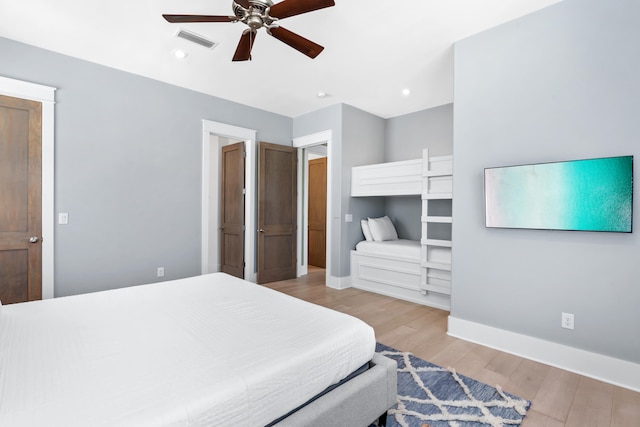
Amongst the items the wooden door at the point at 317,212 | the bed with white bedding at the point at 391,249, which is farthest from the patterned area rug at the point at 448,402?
the wooden door at the point at 317,212

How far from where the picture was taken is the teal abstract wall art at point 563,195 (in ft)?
6.64

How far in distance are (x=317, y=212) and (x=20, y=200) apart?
14.8ft

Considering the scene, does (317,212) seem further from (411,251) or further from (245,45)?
(245,45)

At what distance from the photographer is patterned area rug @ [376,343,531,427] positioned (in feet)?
5.60

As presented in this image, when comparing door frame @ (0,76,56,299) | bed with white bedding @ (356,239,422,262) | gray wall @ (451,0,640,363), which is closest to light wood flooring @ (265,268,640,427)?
gray wall @ (451,0,640,363)

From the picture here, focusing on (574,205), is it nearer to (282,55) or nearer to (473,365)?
(473,365)

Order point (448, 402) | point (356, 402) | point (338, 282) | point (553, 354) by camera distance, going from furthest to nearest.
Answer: point (338, 282) → point (553, 354) → point (448, 402) → point (356, 402)

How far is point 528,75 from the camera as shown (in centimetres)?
245

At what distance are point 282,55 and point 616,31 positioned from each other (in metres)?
2.68

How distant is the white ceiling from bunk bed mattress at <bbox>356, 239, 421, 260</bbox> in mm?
2101

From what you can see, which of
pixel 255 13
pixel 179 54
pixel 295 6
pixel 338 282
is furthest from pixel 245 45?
pixel 338 282

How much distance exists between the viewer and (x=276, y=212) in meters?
4.92

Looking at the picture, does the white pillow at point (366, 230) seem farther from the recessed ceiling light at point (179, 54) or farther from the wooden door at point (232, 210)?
the recessed ceiling light at point (179, 54)

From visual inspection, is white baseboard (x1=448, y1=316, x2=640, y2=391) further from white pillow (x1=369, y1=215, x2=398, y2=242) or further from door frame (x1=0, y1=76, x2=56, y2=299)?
door frame (x1=0, y1=76, x2=56, y2=299)
